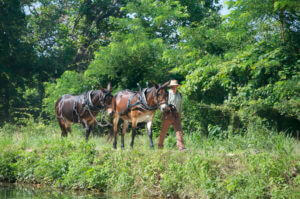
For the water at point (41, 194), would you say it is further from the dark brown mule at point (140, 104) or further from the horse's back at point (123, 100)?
the horse's back at point (123, 100)

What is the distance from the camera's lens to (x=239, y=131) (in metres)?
15.8

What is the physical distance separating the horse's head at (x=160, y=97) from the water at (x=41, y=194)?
10.1 feet

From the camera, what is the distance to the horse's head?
12.7 m

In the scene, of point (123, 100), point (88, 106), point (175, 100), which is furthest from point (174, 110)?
point (88, 106)

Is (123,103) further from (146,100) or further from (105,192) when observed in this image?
(105,192)

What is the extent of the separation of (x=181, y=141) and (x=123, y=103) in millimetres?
2794

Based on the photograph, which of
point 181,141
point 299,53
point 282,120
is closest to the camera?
point 181,141

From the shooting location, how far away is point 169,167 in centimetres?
1056

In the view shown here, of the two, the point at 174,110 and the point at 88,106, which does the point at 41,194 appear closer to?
the point at 174,110

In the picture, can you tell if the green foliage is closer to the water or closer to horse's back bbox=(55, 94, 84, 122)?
horse's back bbox=(55, 94, 84, 122)

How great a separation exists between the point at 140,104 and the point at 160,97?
0.90m

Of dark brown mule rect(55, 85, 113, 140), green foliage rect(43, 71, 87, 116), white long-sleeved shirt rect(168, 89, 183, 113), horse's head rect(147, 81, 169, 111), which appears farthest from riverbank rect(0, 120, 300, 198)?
green foliage rect(43, 71, 87, 116)

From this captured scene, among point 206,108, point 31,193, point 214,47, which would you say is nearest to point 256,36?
point 214,47

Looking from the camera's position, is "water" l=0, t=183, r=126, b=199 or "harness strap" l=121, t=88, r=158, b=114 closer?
"water" l=0, t=183, r=126, b=199
